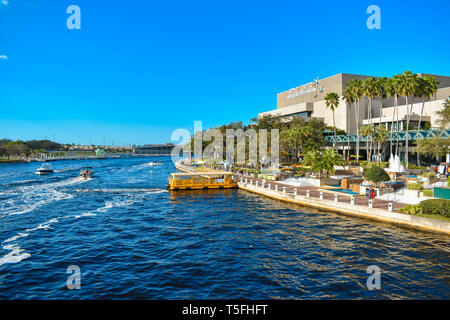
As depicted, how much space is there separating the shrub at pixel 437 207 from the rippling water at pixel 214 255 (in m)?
2.12

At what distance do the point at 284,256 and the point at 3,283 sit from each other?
54.6 feet

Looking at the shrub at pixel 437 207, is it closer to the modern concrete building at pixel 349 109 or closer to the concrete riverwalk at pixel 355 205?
the concrete riverwalk at pixel 355 205

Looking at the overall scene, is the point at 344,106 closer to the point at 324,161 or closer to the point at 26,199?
the point at 324,161

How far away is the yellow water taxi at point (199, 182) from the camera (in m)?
50.1

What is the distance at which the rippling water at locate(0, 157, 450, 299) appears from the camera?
15391 mm

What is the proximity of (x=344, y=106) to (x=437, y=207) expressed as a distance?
81.8 metres

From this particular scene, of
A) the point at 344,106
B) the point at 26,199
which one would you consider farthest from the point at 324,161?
the point at 344,106

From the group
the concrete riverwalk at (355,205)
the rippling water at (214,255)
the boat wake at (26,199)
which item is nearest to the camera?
the rippling water at (214,255)

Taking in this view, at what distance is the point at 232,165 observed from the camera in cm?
8056

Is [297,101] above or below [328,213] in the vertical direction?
above

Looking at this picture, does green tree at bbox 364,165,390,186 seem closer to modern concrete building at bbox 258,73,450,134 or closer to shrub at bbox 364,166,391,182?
shrub at bbox 364,166,391,182
